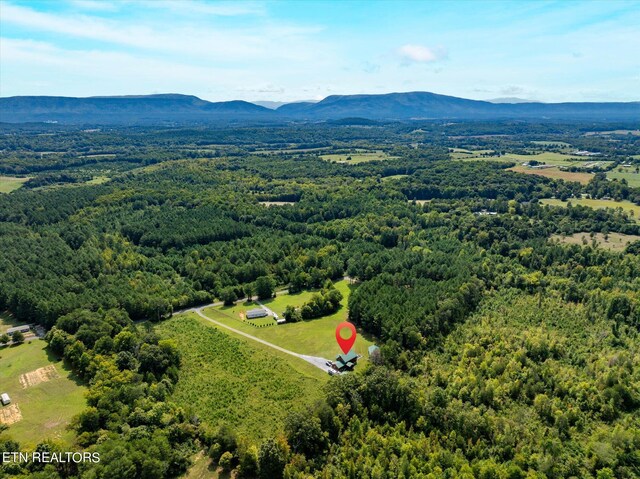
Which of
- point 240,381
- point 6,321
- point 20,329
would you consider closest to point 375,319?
point 240,381

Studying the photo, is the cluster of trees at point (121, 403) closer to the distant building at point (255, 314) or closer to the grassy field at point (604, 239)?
the distant building at point (255, 314)

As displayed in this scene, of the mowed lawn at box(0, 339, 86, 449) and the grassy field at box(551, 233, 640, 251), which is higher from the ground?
the grassy field at box(551, 233, 640, 251)

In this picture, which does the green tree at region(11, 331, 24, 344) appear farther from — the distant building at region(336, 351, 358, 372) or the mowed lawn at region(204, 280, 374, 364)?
the distant building at region(336, 351, 358, 372)

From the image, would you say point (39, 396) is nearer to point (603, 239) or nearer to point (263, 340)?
point (263, 340)

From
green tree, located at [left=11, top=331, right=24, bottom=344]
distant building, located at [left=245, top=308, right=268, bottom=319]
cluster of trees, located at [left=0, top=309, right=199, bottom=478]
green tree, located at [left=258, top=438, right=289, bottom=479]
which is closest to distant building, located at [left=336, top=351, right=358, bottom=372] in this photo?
green tree, located at [left=258, top=438, right=289, bottom=479]

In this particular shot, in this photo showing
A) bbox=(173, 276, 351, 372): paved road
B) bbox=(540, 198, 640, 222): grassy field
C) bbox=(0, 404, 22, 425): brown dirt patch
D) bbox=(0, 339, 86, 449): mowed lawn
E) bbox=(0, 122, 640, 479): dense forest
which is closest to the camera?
bbox=(0, 122, 640, 479): dense forest

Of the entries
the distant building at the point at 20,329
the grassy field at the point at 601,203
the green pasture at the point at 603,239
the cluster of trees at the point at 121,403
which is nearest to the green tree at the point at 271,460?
the cluster of trees at the point at 121,403
